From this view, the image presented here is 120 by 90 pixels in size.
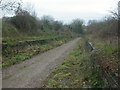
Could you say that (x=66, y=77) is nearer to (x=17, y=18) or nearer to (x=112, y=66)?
(x=112, y=66)

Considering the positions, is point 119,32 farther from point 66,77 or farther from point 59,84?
point 59,84

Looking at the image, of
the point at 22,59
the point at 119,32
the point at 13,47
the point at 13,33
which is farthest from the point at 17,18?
the point at 119,32

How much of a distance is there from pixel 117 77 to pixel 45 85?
3.61 metres

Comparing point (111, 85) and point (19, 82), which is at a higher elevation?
point (111, 85)

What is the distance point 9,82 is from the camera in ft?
32.3

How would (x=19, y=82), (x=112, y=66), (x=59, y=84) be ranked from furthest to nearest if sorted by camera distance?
1. (x=19, y=82)
2. (x=59, y=84)
3. (x=112, y=66)

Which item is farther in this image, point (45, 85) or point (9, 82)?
point (9, 82)

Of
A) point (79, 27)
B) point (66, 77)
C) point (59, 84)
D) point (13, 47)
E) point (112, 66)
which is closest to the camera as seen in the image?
point (112, 66)

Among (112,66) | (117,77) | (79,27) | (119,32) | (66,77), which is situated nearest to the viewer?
(117,77)

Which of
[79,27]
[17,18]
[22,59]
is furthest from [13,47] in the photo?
[79,27]

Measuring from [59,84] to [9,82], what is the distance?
89.0 inches

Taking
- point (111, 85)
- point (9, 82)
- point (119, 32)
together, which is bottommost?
point (9, 82)

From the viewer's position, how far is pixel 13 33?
33.4 metres

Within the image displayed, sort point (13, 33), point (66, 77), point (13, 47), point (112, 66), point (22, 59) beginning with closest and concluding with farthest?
point (112, 66) < point (66, 77) < point (22, 59) < point (13, 47) < point (13, 33)
